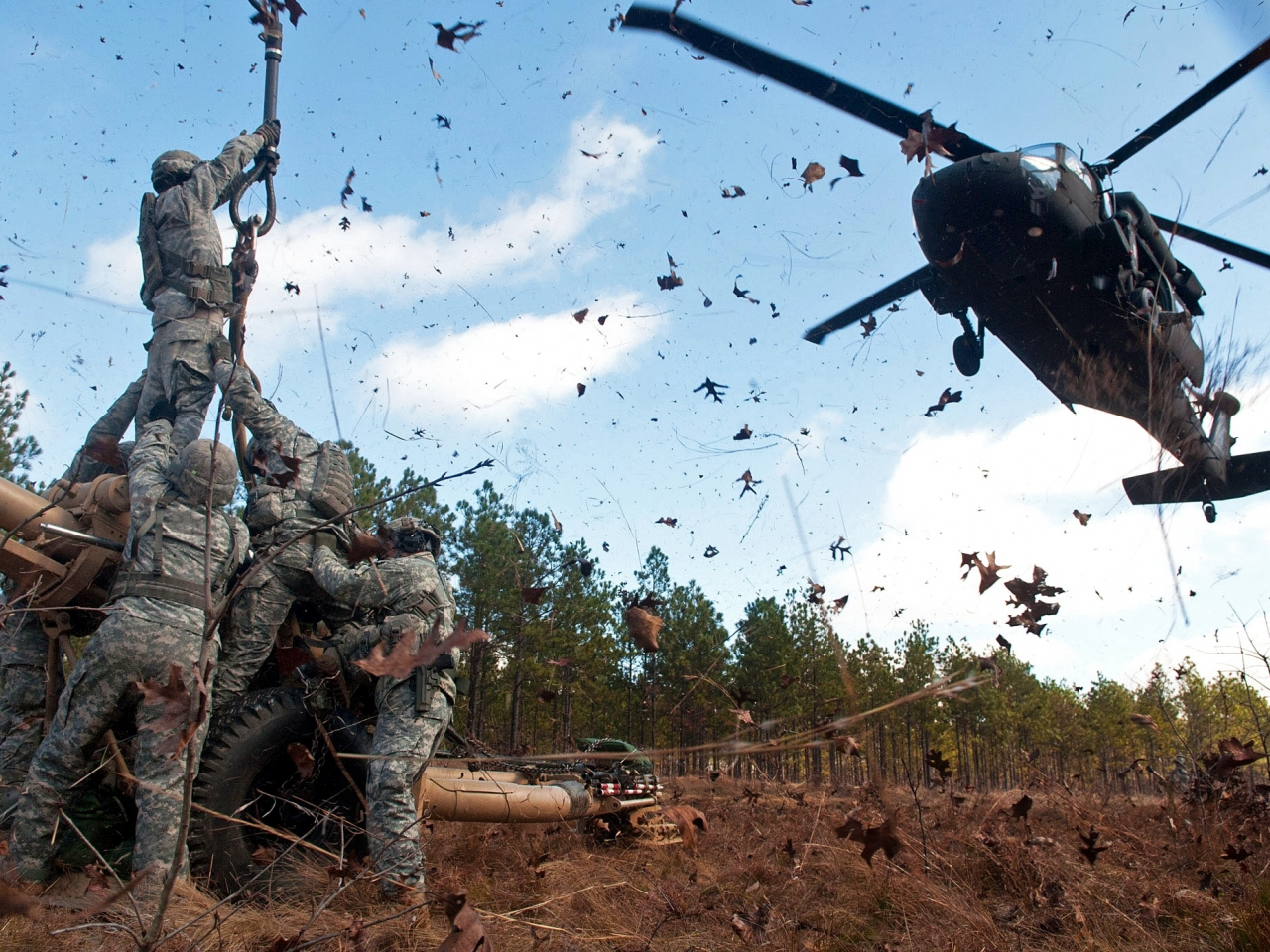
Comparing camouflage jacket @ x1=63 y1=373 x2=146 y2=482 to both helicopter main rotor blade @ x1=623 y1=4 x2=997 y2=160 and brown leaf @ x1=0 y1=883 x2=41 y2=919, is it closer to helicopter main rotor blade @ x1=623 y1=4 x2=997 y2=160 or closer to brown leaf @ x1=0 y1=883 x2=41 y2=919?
brown leaf @ x1=0 y1=883 x2=41 y2=919

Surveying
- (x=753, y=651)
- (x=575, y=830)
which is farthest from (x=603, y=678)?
(x=575, y=830)

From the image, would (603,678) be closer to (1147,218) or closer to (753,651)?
(753,651)

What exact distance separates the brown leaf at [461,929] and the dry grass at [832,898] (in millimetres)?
154

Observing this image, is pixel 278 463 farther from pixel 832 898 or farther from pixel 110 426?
pixel 832 898

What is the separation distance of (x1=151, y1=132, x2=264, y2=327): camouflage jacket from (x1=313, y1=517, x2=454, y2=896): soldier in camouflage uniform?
292 centimetres

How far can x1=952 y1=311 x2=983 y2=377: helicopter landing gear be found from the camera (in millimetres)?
8367

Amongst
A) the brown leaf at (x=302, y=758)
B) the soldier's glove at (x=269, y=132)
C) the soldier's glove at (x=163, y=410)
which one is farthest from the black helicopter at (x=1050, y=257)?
the brown leaf at (x=302, y=758)

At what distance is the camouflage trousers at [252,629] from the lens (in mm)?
4875

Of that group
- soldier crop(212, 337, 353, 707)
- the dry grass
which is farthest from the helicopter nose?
soldier crop(212, 337, 353, 707)

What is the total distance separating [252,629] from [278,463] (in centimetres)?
139

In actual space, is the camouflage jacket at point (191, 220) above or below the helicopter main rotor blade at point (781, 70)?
below

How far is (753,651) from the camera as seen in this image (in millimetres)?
29922

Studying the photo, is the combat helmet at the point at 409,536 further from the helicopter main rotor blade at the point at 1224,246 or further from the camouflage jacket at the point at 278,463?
the helicopter main rotor blade at the point at 1224,246

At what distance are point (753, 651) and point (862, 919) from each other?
26.2 m
